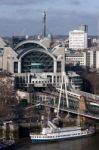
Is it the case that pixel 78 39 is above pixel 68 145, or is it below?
above

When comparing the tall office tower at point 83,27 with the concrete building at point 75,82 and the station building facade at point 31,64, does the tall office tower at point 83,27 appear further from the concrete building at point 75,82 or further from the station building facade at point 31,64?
the concrete building at point 75,82

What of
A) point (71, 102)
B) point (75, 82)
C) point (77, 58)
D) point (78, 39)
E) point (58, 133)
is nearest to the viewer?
point (58, 133)

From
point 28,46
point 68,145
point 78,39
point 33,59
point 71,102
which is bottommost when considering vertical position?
point 68,145

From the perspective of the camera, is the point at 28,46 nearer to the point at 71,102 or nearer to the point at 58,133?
the point at 71,102

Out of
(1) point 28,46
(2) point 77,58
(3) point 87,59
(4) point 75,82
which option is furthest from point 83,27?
(4) point 75,82

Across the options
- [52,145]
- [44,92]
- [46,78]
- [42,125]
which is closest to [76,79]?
[46,78]

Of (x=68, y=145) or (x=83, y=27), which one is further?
(x=83, y=27)

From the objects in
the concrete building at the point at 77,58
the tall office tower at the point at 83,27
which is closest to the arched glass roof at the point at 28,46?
the concrete building at the point at 77,58
